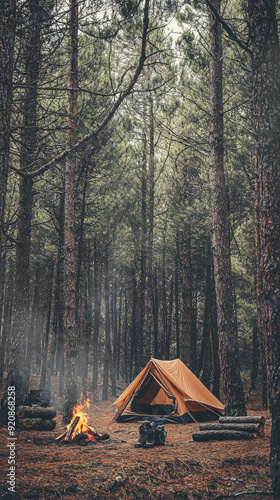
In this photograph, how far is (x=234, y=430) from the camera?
6.20m

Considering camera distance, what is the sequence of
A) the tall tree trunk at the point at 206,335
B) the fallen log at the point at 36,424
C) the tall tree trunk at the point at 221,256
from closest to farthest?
the tall tree trunk at the point at 221,256, the fallen log at the point at 36,424, the tall tree trunk at the point at 206,335

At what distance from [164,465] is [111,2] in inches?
261

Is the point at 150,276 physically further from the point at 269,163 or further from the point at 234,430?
the point at 269,163

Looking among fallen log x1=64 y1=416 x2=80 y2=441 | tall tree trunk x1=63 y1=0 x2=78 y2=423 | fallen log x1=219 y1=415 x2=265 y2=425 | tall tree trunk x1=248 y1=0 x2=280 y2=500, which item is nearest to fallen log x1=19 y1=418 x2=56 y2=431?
tall tree trunk x1=63 y1=0 x2=78 y2=423

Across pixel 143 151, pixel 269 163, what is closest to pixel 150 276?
pixel 143 151

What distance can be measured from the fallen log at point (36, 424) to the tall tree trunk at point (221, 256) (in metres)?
3.77

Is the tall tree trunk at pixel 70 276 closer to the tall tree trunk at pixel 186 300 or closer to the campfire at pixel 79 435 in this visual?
the campfire at pixel 79 435

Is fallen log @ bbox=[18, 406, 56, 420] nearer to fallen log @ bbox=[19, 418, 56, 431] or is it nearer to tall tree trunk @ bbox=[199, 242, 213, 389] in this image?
fallen log @ bbox=[19, 418, 56, 431]

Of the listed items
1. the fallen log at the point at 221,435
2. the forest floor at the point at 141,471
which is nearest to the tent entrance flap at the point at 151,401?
the fallen log at the point at 221,435

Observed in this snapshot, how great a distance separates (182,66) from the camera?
10.9 m

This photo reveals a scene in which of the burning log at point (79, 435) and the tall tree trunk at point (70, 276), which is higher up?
the tall tree trunk at point (70, 276)

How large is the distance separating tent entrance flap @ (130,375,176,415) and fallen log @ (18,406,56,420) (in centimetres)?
313

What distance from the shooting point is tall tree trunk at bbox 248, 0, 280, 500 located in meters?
3.79

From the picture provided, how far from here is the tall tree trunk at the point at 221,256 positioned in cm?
725
